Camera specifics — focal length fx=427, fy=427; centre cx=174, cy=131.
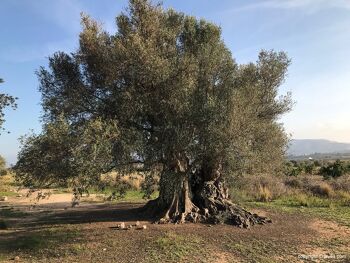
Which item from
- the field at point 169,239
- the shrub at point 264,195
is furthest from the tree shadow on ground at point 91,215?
the shrub at point 264,195

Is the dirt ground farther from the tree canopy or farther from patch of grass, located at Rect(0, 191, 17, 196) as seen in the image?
patch of grass, located at Rect(0, 191, 17, 196)

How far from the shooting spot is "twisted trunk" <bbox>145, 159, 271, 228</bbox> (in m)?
16.6

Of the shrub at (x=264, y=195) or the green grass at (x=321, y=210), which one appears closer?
the green grass at (x=321, y=210)

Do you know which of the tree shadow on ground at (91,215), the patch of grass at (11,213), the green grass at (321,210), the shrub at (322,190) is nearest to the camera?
the tree shadow on ground at (91,215)

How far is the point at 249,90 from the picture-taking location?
51.8 feet

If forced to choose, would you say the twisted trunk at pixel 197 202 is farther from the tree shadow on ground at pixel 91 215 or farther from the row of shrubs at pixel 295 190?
the row of shrubs at pixel 295 190

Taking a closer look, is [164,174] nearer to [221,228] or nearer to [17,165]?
[221,228]

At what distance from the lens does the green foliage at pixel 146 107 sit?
13859mm

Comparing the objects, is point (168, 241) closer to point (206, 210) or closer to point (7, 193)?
point (206, 210)

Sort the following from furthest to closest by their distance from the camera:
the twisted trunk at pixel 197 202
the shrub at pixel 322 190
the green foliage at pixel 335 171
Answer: the green foliage at pixel 335 171 < the shrub at pixel 322 190 < the twisted trunk at pixel 197 202

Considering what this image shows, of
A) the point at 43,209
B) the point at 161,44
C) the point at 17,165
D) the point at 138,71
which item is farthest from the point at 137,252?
the point at 43,209

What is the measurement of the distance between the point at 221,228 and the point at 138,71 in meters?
6.60

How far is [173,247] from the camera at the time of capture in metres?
13.6

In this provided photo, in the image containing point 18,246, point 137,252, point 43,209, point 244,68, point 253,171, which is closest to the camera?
point 137,252
